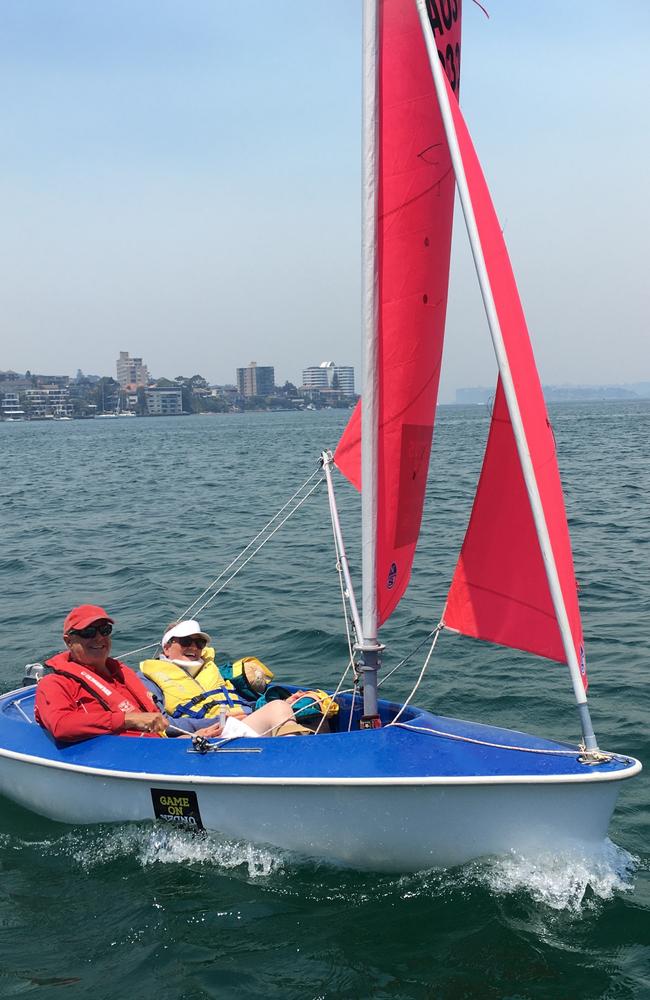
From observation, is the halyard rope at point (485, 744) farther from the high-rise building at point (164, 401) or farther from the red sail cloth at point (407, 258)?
the high-rise building at point (164, 401)

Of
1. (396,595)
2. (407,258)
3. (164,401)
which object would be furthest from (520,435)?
(164,401)

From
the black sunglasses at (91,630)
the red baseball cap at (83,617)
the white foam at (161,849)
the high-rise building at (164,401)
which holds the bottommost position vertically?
the white foam at (161,849)

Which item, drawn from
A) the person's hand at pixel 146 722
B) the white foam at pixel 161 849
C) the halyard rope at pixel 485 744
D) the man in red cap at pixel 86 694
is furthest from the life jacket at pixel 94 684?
the halyard rope at pixel 485 744

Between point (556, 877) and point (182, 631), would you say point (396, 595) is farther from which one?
point (556, 877)

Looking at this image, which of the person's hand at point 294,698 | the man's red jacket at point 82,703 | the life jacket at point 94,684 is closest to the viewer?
the man's red jacket at point 82,703

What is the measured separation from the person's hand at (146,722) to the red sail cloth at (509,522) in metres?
1.92

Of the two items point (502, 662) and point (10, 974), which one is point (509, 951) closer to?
point (10, 974)

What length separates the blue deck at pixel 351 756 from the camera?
15.0 ft

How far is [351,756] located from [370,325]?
2.26 metres

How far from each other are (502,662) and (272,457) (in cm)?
3270

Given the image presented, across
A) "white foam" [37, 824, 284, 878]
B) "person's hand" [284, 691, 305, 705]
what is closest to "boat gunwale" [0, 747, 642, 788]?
"white foam" [37, 824, 284, 878]

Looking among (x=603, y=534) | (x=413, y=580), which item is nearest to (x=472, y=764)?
(x=413, y=580)

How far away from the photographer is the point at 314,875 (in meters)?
4.95

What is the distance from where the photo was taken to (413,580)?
40.7 ft
